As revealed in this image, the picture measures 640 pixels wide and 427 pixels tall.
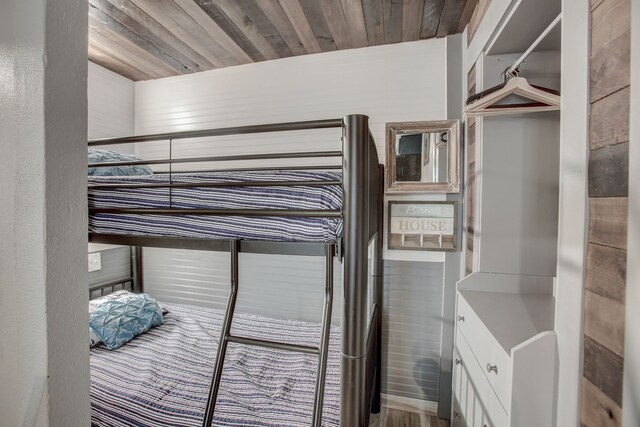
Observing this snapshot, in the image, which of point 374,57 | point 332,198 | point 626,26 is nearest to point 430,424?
point 332,198

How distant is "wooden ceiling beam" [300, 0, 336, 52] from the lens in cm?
178

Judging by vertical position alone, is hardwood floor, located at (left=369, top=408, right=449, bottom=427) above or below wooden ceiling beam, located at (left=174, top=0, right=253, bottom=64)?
below

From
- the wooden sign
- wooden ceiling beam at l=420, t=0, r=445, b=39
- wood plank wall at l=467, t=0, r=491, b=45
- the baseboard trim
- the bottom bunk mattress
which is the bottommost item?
the baseboard trim

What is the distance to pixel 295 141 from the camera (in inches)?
96.1

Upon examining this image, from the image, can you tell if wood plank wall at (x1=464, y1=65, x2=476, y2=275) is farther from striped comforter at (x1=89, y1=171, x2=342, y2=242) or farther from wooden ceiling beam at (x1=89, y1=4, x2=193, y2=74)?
wooden ceiling beam at (x1=89, y1=4, x2=193, y2=74)

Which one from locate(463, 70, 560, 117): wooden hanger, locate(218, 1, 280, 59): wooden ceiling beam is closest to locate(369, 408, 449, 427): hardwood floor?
locate(463, 70, 560, 117): wooden hanger

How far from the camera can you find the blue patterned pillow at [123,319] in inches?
75.1

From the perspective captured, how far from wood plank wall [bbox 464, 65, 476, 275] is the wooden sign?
0.14m

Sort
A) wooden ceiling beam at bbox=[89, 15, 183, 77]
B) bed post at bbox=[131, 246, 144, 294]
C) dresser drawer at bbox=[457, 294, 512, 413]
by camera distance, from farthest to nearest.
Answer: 1. bed post at bbox=[131, 246, 144, 294]
2. wooden ceiling beam at bbox=[89, 15, 183, 77]
3. dresser drawer at bbox=[457, 294, 512, 413]

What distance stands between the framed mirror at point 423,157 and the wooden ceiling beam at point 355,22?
2.19 ft

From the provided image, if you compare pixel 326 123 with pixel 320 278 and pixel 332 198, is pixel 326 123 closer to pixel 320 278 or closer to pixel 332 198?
→ pixel 332 198

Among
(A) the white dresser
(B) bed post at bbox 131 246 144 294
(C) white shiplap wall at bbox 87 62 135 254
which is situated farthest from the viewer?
(B) bed post at bbox 131 246 144 294

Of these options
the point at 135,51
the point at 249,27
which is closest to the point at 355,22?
the point at 249,27

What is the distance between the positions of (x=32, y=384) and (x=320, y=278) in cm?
183
